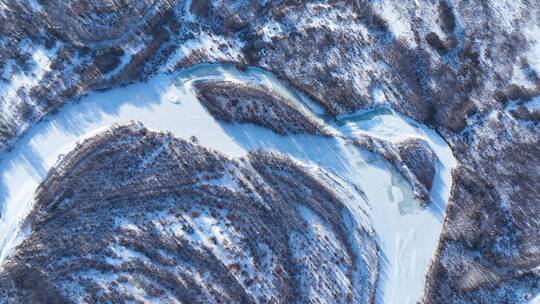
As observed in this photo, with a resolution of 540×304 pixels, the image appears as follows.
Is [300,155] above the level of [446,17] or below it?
below

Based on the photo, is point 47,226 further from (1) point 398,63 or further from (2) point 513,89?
(2) point 513,89

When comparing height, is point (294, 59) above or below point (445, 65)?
above

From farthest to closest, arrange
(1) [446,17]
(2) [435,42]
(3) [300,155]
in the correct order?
(1) [446,17] → (2) [435,42] → (3) [300,155]

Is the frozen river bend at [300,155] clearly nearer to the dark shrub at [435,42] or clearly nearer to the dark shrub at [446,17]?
the dark shrub at [435,42]

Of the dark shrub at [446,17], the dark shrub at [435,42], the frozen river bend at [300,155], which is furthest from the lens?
the dark shrub at [446,17]

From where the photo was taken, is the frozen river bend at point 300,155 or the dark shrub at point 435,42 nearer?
the frozen river bend at point 300,155

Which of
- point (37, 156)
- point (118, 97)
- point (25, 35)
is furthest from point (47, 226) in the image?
point (25, 35)

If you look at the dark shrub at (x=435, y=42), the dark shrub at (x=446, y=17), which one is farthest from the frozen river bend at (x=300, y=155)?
the dark shrub at (x=446, y=17)

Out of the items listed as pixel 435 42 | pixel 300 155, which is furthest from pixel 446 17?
pixel 300 155

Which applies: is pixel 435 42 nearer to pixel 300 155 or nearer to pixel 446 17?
pixel 446 17
